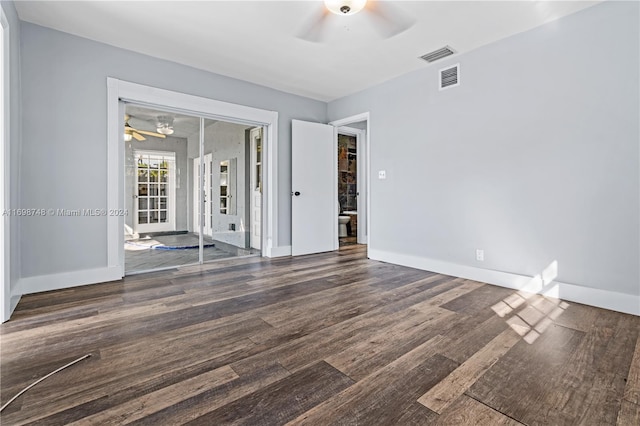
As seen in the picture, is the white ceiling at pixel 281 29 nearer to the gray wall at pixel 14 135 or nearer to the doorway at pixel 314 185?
the gray wall at pixel 14 135

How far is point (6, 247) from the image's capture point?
2.27m

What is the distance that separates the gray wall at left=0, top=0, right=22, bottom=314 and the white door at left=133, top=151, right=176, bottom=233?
123 cm

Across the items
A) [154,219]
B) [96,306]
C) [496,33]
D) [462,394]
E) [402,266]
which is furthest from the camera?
[154,219]

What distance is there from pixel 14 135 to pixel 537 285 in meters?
4.81

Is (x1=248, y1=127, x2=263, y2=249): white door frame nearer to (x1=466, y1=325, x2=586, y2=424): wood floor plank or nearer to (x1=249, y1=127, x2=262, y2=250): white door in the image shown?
(x1=249, y1=127, x2=262, y2=250): white door

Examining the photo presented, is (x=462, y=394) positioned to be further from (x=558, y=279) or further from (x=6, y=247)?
(x=6, y=247)

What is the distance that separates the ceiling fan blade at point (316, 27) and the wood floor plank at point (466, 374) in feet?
9.36

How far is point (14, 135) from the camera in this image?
2576mm

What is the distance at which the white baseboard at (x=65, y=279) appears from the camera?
287 cm

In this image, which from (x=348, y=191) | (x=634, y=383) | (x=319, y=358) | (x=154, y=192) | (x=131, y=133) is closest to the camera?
(x=634, y=383)

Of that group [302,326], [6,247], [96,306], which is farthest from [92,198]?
[302,326]

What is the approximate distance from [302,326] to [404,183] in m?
2.59

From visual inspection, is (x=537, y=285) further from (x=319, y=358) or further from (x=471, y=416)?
(x=319, y=358)

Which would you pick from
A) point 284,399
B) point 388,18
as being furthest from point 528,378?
point 388,18
